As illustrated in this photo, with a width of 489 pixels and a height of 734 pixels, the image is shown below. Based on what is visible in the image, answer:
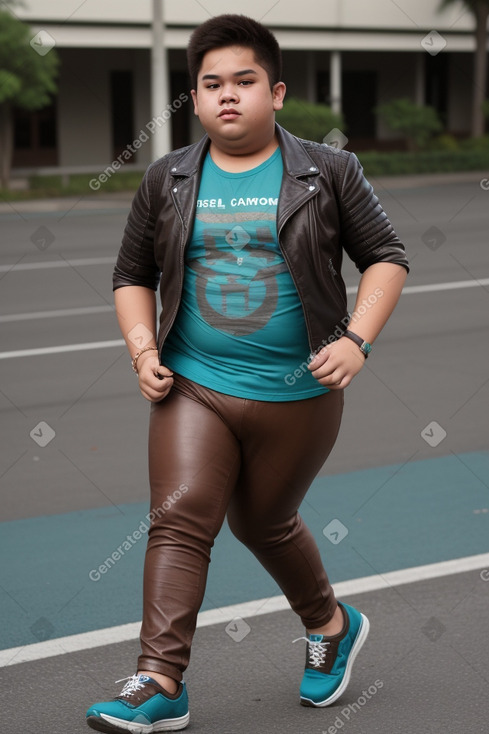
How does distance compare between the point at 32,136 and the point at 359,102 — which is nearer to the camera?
the point at 32,136

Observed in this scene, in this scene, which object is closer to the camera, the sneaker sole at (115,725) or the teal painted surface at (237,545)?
the sneaker sole at (115,725)

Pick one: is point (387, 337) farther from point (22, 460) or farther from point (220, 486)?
point (220, 486)

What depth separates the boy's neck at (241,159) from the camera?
3.62m

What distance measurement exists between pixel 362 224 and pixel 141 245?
657 mm

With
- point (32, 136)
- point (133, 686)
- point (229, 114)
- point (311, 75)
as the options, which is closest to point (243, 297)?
point (229, 114)

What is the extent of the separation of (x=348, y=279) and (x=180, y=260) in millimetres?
10545

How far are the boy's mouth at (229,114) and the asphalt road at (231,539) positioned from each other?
1.75m

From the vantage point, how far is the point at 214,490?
3523 mm

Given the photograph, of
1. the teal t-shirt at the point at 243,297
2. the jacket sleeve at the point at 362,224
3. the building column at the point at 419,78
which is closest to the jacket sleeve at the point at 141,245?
the teal t-shirt at the point at 243,297

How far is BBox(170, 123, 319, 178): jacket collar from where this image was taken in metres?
3.56

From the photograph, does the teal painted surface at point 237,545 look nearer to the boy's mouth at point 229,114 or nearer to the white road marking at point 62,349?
the boy's mouth at point 229,114

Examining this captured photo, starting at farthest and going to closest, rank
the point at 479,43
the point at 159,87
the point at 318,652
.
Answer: the point at 479,43
the point at 159,87
the point at 318,652

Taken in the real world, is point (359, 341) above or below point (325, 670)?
above

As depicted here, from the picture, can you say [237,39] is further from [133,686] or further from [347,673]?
[347,673]
